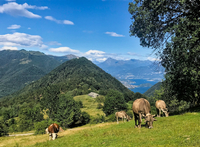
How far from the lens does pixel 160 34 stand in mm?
17484

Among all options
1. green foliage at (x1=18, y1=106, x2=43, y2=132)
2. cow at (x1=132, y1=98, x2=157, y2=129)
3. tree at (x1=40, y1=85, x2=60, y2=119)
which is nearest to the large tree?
cow at (x1=132, y1=98, x2=157, y2=129)

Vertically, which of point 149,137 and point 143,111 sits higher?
point 143,111

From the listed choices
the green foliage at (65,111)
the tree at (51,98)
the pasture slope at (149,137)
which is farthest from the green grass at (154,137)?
the tree at (51,98)

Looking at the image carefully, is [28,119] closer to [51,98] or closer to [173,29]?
[51,98]

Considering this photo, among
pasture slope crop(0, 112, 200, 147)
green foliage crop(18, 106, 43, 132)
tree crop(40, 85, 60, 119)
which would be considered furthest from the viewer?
→ green foliage crop(18, 106, 43, 132)

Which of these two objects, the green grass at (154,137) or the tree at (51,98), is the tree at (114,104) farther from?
the green grass at (154,137)

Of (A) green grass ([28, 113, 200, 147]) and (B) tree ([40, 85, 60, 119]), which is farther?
(B) tree ([40, 85, 60, 119])

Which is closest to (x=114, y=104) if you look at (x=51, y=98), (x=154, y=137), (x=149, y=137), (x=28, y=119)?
(x=51, y=98)

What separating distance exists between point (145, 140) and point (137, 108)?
5.25 m

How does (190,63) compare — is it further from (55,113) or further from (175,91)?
(55,113)

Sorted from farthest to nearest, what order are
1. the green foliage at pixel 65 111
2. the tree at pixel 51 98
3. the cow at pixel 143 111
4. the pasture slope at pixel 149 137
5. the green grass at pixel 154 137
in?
the tree at pixel 51 98 < the green foliage at pixel 65 111 < the cow at pixel 143 111 < the pasture slope at pixel 149 137 < the green grass at pixel 154 137

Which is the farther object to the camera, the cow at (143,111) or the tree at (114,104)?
the tree at (114,104)

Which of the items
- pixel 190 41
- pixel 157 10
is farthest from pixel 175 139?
pixel 157 10

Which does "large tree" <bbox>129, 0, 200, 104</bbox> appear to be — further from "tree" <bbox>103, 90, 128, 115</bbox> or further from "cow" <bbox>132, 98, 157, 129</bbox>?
"tree" <bbox>103, 90, 128, 115</bbox>
